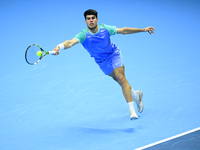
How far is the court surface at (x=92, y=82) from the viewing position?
17.0 feet

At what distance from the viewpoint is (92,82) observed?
7.15 m

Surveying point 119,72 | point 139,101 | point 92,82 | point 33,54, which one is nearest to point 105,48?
point 119,72

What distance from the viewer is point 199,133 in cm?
493

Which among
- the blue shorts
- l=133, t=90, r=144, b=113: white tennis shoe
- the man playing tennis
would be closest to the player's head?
the man playing tennis

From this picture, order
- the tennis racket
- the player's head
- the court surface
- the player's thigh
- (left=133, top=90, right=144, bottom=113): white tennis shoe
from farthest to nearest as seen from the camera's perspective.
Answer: (left=133, top=90, right=144, bottom=113): white tennis shoe
the player's thigh
the player's head
the court surface
the tennis racket

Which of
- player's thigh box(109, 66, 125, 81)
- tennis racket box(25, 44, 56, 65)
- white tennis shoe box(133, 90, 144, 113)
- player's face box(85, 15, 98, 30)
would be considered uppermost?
player's face box(85, 15, 98, 30)

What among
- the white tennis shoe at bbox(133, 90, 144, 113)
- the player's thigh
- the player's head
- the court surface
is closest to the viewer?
the court surface

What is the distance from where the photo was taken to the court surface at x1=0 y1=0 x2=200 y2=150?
5184mm

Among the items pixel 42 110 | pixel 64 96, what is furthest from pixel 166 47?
pixel 42 110

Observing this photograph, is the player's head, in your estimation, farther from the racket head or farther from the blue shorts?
the racket head

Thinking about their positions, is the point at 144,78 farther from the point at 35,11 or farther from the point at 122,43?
the point at 35,11

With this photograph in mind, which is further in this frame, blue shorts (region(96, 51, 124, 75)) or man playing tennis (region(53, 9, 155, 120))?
blue shorts (region(96, 51, 124, 75))

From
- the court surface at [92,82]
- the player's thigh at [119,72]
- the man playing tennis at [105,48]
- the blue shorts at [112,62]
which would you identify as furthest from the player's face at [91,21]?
the court surface at [92,82]

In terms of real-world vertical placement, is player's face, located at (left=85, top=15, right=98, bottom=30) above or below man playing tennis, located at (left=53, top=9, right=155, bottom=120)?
above
